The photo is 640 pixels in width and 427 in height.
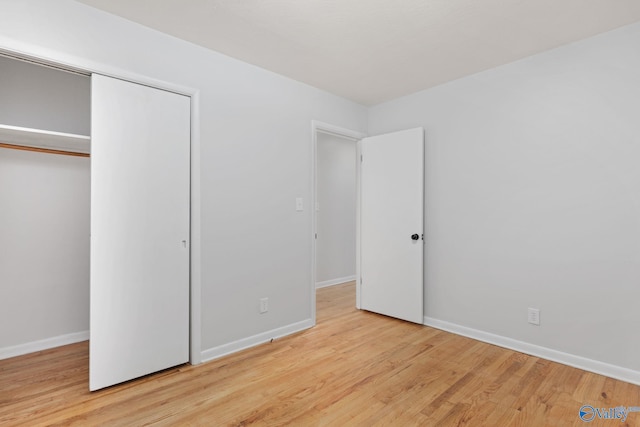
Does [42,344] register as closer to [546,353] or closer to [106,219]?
[106,219]

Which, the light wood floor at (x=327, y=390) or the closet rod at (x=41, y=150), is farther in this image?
the closet rod at (x=41, y=150)

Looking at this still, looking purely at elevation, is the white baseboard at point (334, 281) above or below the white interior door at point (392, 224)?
below

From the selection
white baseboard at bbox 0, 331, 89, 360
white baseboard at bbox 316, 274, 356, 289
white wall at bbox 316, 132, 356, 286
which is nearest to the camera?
white baseboard at bbox 0, 331, 89, 360

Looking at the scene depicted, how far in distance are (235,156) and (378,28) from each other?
1.51 m

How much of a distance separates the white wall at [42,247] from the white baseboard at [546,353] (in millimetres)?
3480

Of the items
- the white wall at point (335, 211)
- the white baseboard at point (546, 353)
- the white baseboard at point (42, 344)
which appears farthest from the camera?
the white wall at point (335, 211)

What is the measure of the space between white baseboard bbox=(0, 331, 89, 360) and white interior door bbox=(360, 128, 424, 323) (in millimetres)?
2906

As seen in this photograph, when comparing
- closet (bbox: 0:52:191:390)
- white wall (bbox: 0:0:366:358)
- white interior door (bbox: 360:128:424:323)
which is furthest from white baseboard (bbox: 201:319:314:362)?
white interior door (bbox: 360:128:424:323)

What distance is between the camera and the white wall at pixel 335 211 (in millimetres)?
5156

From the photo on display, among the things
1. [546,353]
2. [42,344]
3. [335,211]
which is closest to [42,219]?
[42,344]

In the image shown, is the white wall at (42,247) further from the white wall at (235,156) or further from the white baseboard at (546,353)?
the white baseboard at (546,353)

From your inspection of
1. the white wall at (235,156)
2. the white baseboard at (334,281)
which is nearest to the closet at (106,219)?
the white wall at (235,156)

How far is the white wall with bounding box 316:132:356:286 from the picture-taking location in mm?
5156

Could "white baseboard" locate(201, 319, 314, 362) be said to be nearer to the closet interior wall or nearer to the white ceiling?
the closet interior wall
